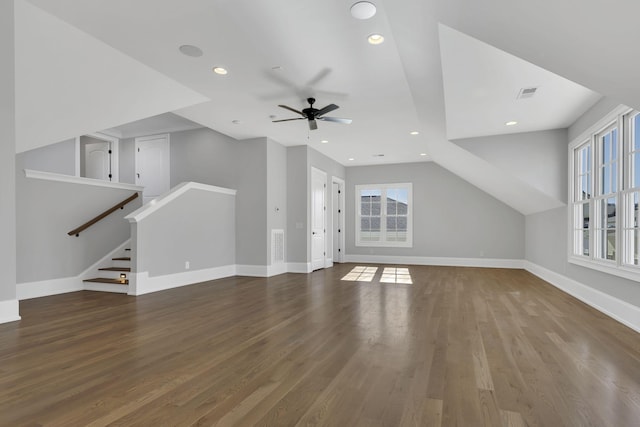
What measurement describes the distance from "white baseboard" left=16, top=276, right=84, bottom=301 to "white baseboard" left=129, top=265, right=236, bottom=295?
1.17 m

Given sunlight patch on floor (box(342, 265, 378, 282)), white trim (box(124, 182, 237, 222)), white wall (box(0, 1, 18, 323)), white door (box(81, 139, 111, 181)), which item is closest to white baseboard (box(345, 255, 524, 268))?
sunlight patch on floor (box(342, 265, 378, 282))

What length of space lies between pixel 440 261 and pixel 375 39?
7447 mm

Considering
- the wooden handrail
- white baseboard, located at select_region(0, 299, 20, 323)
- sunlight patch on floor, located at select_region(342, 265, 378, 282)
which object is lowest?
sunlight patch on floor, located at select_region(342, 265, 378, 282)

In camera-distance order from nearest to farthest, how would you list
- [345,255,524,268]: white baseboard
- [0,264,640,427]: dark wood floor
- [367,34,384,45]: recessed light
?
[0,264,640,427]: dark wood floor, [367,34,384,45]: recessed light, [345,255,524,268]: white baseboard

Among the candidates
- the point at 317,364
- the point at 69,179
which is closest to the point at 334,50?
the point at 317,364

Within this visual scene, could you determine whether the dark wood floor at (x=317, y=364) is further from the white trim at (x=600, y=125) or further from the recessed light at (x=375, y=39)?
the recessed light at (x=375, y=39)

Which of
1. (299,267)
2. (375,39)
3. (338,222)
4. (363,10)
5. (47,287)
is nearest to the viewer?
(363,10)

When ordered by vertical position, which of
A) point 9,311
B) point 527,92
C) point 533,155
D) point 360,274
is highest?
point 527,92

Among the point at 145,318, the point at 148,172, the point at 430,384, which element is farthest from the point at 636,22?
the point at 148,172

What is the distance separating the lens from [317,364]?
260cm

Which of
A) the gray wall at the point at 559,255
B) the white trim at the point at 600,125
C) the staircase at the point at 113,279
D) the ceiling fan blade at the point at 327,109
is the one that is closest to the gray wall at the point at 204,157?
the staircase at the point at 113,279

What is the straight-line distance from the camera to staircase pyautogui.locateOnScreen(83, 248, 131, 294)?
5500mm

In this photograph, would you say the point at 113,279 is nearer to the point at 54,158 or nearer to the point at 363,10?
the point at 54,158

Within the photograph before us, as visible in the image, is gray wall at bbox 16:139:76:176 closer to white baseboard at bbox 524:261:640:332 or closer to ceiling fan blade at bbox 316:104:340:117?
ceiling fan blade at bbox 316:104:340:117
